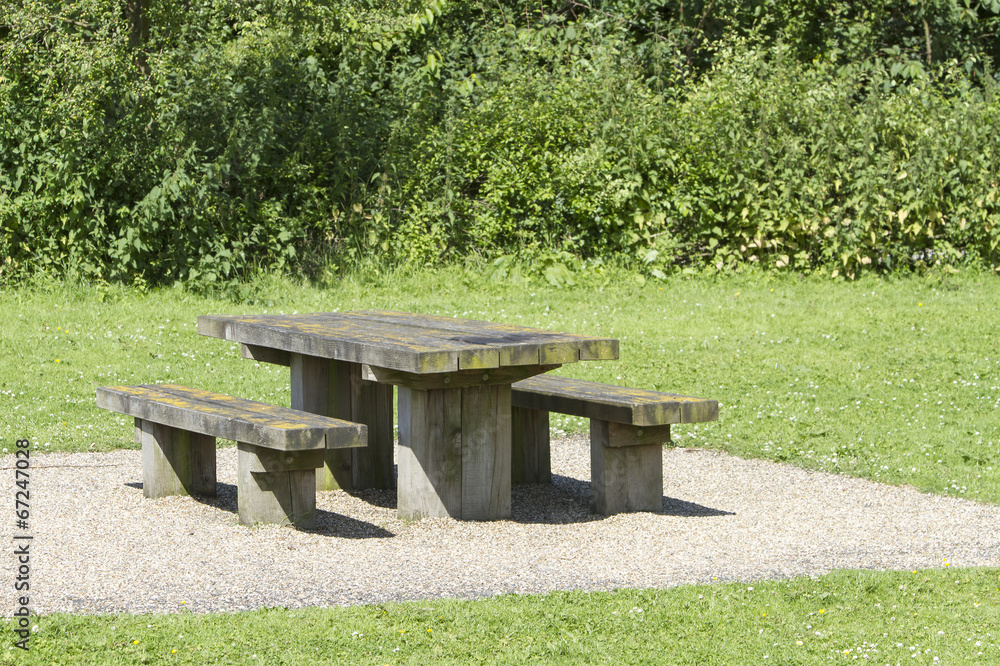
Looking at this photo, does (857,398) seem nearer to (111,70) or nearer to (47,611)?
(47,611)

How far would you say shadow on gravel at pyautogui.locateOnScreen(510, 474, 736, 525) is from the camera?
18.9 ft

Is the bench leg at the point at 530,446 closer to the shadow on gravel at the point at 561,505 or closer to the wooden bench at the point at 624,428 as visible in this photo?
Answer: the shadow on gravel at the point at 561,505

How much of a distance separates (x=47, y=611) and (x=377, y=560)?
1250mm

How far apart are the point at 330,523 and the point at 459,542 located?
63cm

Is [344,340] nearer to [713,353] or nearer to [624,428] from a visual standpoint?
[624,428]

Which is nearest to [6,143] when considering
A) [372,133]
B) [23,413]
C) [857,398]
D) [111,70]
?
[111,70]

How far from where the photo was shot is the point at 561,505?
19.8ft

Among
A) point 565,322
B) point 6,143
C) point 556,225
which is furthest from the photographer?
point 556,225

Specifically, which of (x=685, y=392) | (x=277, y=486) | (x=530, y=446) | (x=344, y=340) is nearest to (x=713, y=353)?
(x=685, y=392)

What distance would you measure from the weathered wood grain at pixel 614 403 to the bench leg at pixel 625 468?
0.41ft

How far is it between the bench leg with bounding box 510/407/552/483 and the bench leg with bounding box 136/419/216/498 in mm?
1474

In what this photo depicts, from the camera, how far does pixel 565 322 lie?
10430 mm

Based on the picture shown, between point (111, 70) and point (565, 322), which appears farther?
point (111, 70)

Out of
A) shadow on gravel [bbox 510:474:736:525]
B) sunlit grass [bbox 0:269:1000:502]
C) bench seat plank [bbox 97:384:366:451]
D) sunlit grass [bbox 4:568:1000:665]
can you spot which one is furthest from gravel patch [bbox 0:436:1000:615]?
sunlit grass [bbox 0:269:1000:502]
